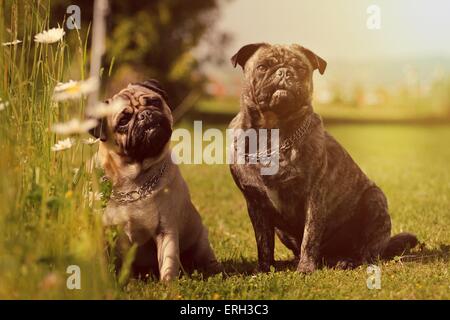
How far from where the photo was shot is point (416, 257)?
555 centimetres

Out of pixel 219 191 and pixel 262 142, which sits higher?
pixel 262 142

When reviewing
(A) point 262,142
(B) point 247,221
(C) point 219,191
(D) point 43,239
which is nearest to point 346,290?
(A) point 262,142

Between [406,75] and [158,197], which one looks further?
[406,75]

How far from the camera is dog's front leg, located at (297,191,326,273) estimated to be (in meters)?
5.10

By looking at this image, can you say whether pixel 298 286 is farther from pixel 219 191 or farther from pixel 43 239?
pixel 219 191

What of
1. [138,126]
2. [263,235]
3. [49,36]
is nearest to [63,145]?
[138,126]

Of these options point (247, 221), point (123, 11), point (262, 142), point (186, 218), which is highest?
point (123, 11)

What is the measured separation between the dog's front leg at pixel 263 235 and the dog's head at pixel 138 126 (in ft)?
2.92

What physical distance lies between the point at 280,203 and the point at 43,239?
1.78 metres

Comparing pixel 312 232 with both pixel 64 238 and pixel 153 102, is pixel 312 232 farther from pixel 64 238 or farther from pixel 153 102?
pixel 64 238

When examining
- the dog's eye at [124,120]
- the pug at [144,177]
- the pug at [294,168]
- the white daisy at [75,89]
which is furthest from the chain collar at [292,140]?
the white daisy at [75,89]

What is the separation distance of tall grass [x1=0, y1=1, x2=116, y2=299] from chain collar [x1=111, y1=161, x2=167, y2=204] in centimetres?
25

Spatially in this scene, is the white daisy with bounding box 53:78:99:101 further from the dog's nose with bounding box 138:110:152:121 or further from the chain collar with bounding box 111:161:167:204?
the chain collar with bounding box 111:161:167:204
